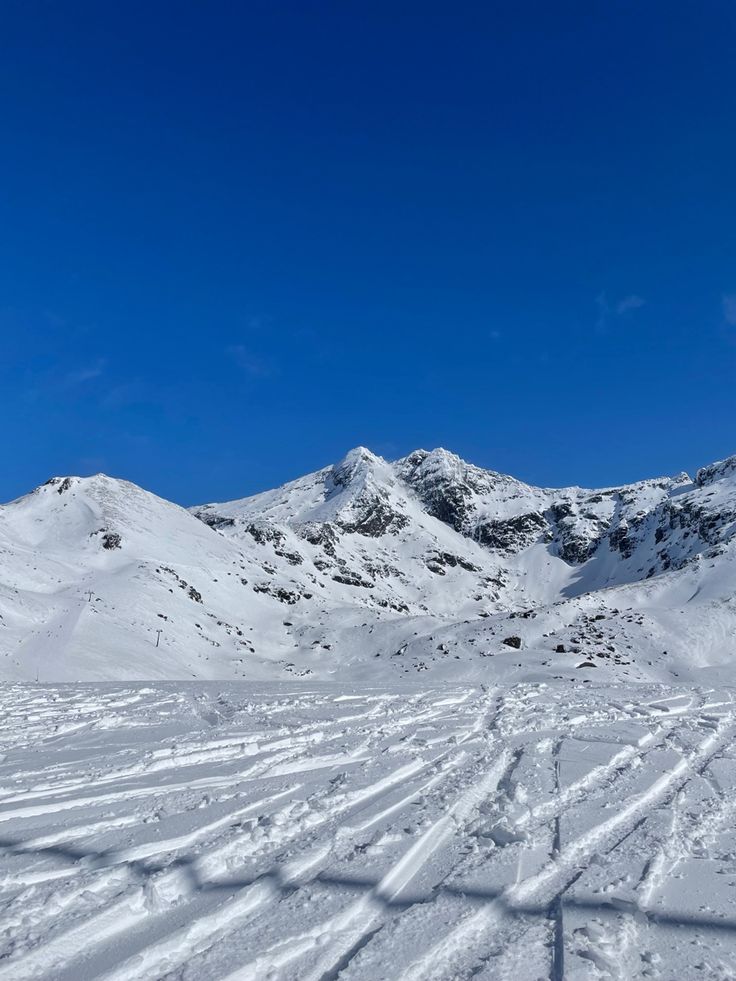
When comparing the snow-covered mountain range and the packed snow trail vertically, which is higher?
the snow-covered mountain range

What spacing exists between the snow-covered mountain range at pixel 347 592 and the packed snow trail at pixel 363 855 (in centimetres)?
1812

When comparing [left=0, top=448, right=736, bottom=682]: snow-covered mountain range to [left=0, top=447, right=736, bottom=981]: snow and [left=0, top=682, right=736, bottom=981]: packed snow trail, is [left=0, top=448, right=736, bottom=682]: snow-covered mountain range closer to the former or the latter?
[left=0, top=447, right=736, bottom=981]: snow

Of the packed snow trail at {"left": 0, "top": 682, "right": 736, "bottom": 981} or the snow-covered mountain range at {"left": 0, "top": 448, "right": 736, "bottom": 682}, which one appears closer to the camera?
the packed snow trail at {"left": 0, "top": 682, "right": 736, "bottom": 981}

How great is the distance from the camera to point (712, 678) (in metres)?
27.6

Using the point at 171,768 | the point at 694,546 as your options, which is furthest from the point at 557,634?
the point at 694,546

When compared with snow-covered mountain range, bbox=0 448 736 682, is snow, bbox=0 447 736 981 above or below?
below

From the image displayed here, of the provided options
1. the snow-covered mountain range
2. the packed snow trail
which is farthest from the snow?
the snow-covered mountain range

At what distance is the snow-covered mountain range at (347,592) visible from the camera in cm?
3098

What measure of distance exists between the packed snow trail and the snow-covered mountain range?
18.1 metres

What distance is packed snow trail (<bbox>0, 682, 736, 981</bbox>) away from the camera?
3.67m

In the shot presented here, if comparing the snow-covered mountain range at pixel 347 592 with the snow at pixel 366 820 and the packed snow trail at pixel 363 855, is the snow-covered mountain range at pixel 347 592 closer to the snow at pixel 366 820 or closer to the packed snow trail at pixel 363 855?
the snow at pixel 366 820

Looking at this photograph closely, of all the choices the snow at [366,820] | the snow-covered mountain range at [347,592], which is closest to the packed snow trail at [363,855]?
the snow at [366,820]

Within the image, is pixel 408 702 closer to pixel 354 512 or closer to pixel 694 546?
pixel 694 546

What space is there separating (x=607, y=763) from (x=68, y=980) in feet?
26.2
